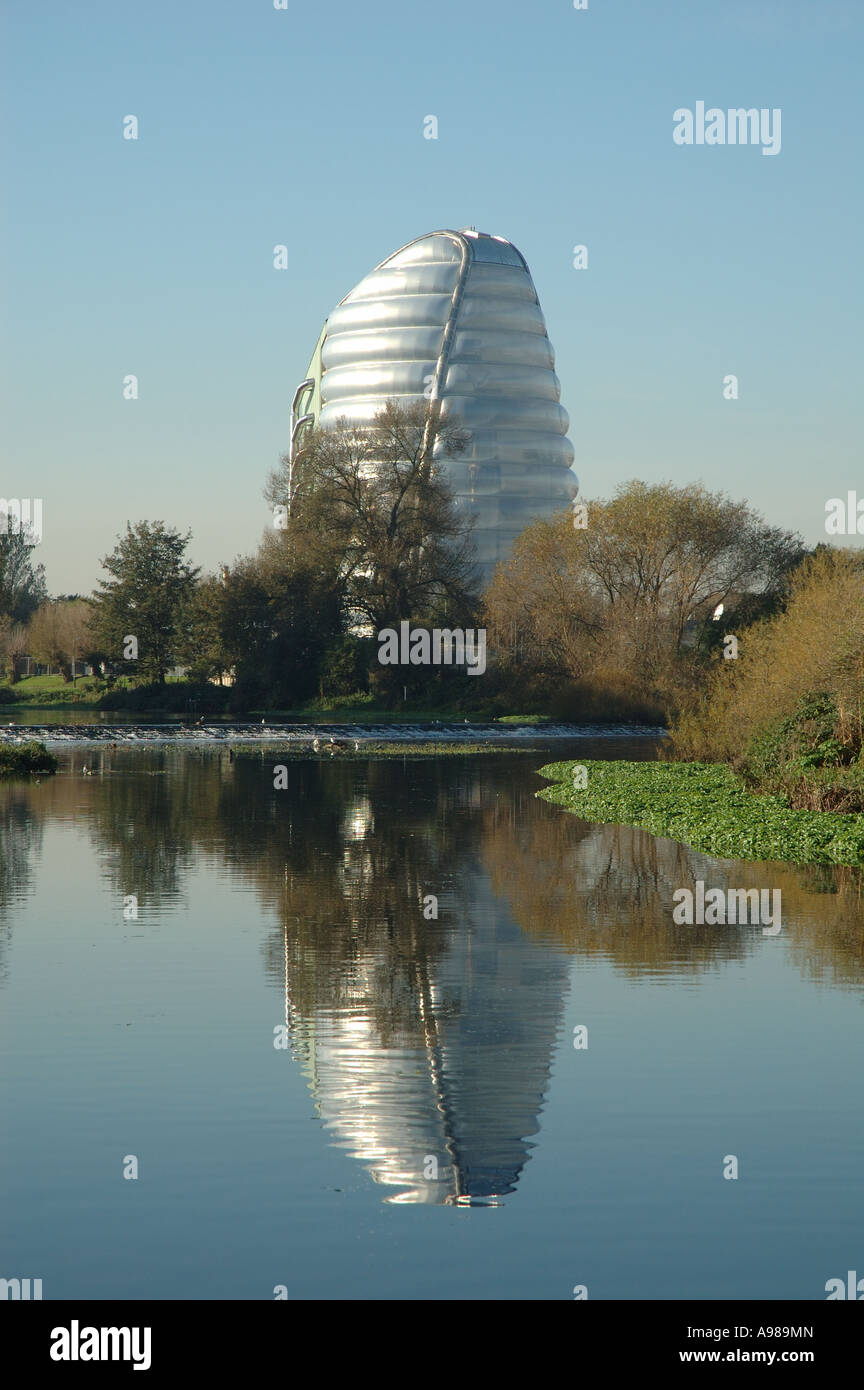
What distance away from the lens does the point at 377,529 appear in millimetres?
68312

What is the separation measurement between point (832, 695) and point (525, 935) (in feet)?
41.6

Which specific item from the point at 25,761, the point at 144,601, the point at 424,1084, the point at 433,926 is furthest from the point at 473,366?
the point at 424,1084

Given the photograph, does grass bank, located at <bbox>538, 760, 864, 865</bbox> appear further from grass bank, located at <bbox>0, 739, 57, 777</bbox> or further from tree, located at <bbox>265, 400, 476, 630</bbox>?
tree, located at <bbox>265, 400, 476, 630</bbox>

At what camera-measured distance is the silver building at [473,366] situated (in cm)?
10081

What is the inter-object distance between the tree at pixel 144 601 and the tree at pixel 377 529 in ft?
30.9

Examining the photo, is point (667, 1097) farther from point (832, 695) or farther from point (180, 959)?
point (832, 695)

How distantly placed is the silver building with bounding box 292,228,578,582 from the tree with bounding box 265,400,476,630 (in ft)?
99.7

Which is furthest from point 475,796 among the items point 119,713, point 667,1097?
point 119,713

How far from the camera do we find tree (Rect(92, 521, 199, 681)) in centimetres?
7738

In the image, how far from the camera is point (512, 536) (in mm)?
100562

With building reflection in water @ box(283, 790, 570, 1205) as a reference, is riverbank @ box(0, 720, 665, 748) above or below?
above

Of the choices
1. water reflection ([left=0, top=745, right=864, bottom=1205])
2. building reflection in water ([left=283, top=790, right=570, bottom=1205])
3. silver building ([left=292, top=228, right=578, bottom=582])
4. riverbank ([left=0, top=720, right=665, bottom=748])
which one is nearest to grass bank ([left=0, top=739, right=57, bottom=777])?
water reflection ([left=0, top=745, right=864, bottom=1205])

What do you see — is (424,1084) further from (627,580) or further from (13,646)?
(13,646)

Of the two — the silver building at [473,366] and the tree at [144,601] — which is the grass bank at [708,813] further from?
the silver building at [473,366]
